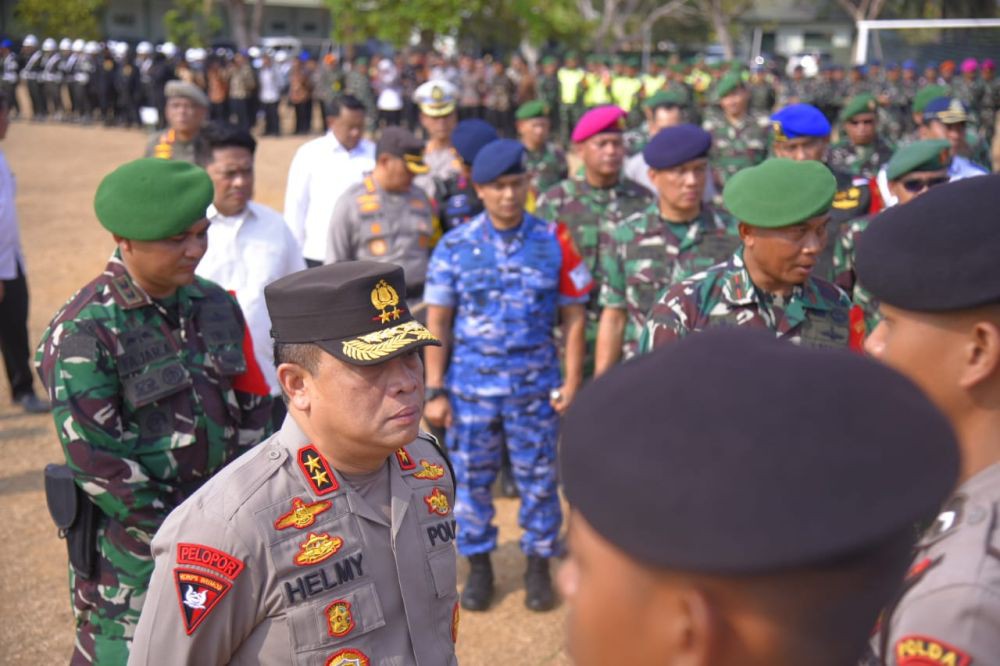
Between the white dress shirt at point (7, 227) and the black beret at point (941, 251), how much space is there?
21.8 feet

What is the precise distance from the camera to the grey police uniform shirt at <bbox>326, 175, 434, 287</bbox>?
620 centimetres

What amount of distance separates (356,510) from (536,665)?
9.08 feet

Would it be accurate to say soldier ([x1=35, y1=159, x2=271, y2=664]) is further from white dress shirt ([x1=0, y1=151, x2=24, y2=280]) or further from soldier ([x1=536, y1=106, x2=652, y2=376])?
white dress shirt ([x1=0, y1=151, x2=24, y2=280])

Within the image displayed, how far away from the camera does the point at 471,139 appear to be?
7.12 m

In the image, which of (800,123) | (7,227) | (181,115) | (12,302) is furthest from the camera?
(12,302)

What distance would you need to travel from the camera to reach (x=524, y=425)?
5211 millimetres

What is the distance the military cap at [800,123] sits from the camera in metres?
6.73

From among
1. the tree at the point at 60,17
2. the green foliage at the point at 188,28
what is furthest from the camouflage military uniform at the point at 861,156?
the tree at the point at 60,17

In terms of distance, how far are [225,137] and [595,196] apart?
270 cm

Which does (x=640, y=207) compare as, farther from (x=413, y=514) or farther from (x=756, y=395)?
(x=756, y=395)

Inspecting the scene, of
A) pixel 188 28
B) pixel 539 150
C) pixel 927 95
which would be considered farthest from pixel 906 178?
pixel 188 28

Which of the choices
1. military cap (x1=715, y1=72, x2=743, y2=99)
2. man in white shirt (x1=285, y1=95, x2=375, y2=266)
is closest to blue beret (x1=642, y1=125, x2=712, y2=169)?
man in white shirt (x1=285, y1=95, x2=375, y2=266)

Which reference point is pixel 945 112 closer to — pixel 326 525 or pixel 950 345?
pixel 950 345

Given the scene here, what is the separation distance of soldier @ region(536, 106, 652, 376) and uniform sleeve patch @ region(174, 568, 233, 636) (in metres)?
4.51
